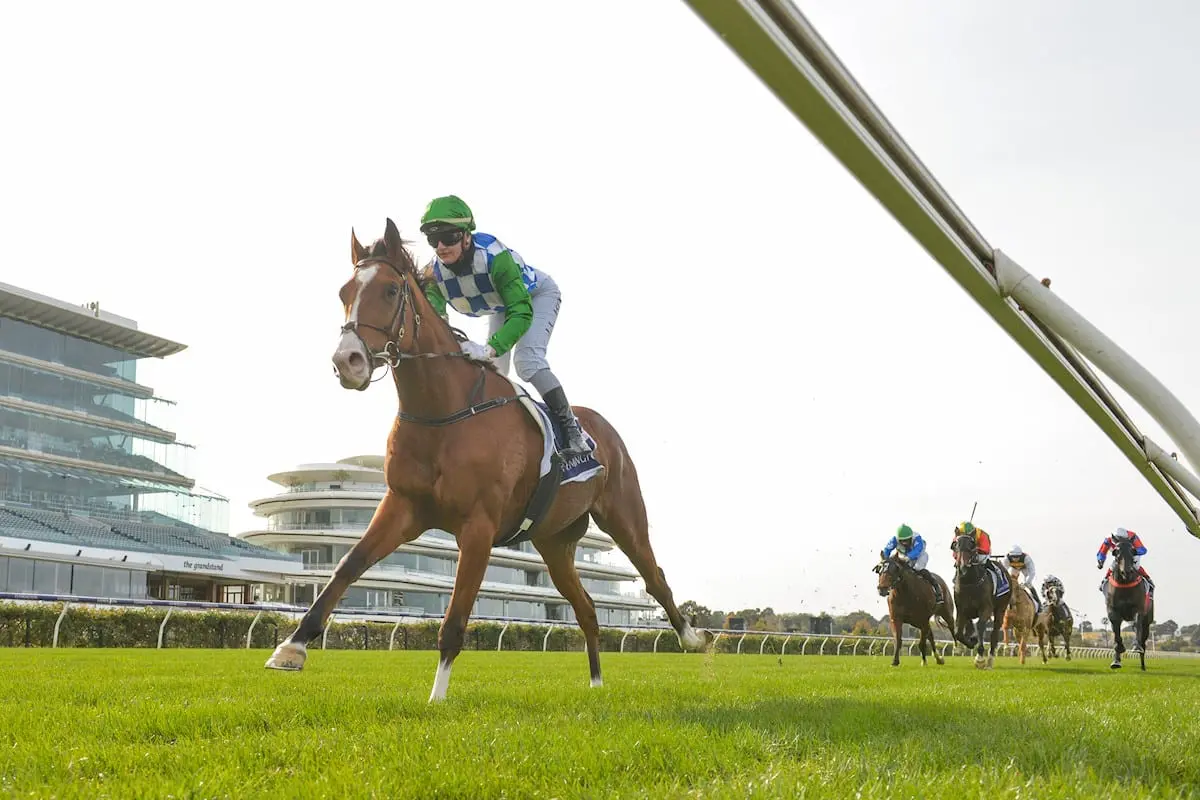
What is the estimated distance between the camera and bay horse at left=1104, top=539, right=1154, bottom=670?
53.3ft

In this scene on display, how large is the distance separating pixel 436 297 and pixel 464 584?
1.74 meters

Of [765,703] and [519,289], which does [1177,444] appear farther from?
[519,289]

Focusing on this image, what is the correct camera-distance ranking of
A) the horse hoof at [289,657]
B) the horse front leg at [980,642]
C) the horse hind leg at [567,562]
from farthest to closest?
1. the horse front leg at [980,642]
2. the horse hind leg at [567,562]
3. the horse hoof at [289,657]

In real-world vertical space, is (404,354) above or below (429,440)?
above

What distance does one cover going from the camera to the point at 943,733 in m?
4.07

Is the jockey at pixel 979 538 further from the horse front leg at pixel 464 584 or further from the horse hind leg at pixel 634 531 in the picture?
the horse front leg at pixel 464 584

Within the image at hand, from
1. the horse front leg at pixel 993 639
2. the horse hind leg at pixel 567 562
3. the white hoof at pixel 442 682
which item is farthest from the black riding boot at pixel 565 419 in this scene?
the horse front leg at pixel 993 639

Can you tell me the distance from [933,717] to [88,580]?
58.6 meters

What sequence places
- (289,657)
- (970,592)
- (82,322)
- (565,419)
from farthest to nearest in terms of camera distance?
(82,322) < (970,592) < (565,419) < (289,657)

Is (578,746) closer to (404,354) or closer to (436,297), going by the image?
(404,354)

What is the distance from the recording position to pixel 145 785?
110 inches

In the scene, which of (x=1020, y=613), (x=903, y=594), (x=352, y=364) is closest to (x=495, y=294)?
(x=352, y=364)

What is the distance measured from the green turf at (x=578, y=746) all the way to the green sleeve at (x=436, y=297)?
85.9 inches

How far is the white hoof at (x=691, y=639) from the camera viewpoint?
23.7 ft
